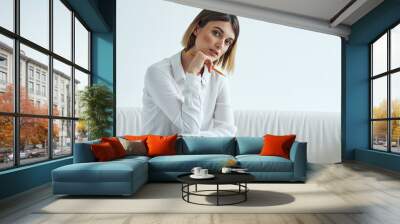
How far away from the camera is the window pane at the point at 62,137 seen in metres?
6.28

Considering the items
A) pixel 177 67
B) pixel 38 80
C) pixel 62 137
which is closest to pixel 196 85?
pixel 177 67

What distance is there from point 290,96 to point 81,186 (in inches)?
217

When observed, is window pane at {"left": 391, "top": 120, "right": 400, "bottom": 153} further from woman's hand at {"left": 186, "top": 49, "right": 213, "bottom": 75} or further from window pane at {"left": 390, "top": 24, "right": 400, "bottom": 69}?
woman's hand at {"left": 186, "top": 49, "right": 213, "bottom": 75}

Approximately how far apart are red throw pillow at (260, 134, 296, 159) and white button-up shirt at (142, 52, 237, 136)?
1971mm

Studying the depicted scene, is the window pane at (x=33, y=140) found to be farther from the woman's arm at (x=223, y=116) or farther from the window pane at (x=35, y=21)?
the woman's arm at (x=223, y=116)

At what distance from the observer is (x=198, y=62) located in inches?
316

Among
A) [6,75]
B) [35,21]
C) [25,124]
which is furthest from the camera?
[35,21]

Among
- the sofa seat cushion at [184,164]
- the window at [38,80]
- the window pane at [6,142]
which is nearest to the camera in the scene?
the window pane at [6,142]

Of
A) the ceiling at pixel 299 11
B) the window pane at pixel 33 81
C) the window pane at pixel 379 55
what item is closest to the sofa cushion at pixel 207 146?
the window pane at pixel 33 81

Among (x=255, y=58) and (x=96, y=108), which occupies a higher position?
(x=255, y=58)

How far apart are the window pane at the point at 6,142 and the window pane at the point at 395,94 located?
6.92 metres

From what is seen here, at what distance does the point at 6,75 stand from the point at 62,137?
6.97 feet

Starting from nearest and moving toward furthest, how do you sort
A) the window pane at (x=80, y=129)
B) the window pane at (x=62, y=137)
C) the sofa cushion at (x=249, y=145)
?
the window pane at (x=62, y=137)
the sofa cushion at (x=249, y=145)
the window pane at (x=80, y=129)

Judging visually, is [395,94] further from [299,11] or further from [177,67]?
[177,67]
